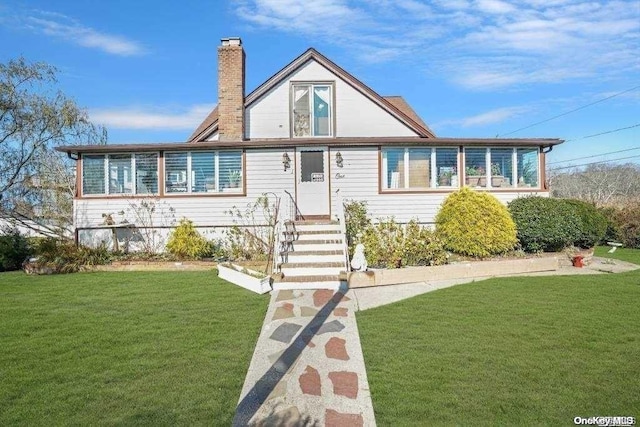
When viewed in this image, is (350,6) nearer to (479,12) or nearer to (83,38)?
(479,12)

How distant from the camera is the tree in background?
16922 millimetres

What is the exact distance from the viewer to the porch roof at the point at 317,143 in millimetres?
12586

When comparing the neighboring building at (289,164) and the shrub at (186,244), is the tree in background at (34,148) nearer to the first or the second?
the neighboring building at (289,164)

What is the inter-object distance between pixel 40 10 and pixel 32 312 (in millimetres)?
10462

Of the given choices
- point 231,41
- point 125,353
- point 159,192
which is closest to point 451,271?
point 125,353

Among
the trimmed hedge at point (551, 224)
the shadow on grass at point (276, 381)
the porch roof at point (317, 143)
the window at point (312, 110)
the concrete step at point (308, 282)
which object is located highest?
the window at point (312, 110)

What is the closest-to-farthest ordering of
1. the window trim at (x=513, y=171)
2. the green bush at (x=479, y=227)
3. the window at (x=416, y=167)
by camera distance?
the green bush at (x=479, y=227), the window at (x=416, y=167), the window trim at (x=513, y=171)

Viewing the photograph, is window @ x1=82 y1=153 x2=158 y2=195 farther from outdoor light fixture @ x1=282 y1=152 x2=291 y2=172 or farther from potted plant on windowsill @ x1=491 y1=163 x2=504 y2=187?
potted plant on windowsill @ x1=491 y1=163 x2=504 y2=187

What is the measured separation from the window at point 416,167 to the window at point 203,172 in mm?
4911

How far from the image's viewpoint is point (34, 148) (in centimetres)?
1817

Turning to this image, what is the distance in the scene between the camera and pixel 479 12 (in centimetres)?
1191
